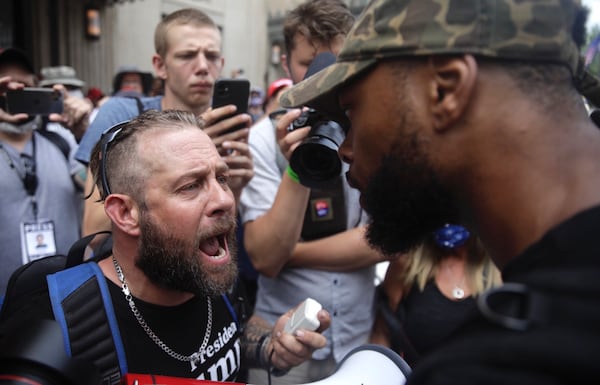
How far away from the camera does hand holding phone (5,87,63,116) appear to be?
2.79 meters

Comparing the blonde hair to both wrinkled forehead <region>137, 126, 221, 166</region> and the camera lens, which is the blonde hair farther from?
wrinkled forehead <region>137, 126, 221, 166</region>

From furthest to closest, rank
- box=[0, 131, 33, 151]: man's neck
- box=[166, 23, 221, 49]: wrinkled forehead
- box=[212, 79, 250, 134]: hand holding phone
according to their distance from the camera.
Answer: box=[0, 131, 33, 151]: man's neck < box=[166, 23, 221, 49]: wrinkled forehead < box=[212, 79, 250, 134]: hand holding phone

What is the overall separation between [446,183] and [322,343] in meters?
0.83

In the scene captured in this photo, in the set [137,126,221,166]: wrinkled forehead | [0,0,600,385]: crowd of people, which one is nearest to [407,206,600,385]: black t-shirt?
[0,0,600,385]: crowd of people

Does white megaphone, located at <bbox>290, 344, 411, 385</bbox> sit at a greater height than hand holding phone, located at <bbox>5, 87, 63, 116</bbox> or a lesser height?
lesser

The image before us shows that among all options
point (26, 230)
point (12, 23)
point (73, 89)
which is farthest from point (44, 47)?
point (26, 230)

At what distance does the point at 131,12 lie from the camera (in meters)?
10.5

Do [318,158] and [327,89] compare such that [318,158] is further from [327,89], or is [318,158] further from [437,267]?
[437,267]

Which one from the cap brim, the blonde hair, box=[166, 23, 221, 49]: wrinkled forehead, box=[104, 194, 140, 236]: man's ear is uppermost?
box=[166, 23, 221, 49]: wrinkled forehead

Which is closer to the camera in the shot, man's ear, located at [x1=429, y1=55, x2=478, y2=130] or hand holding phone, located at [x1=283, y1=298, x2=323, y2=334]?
man's ear, located at [x1=429, y1=55, x2=478, y2=130]

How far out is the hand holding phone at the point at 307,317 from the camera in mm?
1572

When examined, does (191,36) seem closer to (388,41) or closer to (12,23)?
(388,41)

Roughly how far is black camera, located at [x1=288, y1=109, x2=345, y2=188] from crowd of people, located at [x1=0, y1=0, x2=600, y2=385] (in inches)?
0.4

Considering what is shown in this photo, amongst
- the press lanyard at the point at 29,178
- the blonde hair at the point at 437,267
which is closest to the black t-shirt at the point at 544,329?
the blonde hair at the point at 437,267
